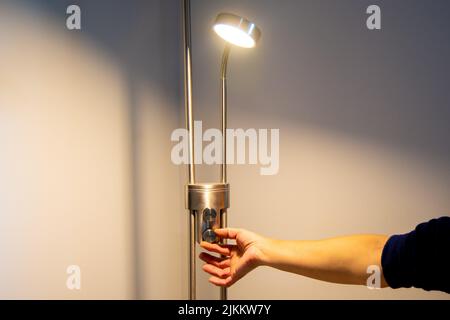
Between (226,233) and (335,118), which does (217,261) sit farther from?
(335,118)

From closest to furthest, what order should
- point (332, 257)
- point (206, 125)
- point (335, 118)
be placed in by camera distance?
point (332, 257), point (335, 118), point (206, 125)

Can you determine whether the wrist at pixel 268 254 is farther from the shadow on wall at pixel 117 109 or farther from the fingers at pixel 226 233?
the shadow on wall at pixel 117 109

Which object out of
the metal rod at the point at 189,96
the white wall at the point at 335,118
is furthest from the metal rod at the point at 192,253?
the white wall at the point at 335,118

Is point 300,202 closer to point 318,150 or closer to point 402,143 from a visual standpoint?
point 318,150

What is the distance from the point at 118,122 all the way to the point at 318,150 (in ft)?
1.82

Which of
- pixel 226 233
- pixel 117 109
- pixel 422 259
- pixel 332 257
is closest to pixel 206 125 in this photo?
pixel 117 109

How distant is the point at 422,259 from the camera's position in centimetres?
55

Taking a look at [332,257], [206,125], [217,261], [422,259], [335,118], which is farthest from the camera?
[206,125]

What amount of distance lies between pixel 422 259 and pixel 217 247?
0.38 m

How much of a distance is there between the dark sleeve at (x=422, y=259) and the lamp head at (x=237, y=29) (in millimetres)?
455

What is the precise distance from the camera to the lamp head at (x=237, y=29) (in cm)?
58
